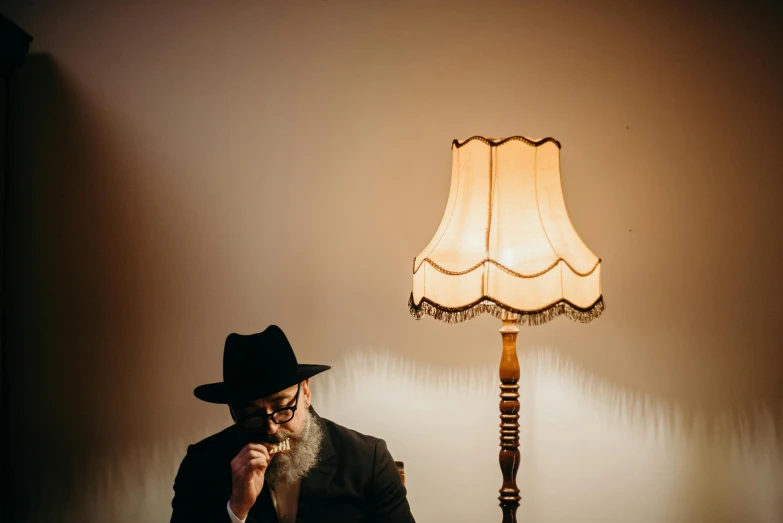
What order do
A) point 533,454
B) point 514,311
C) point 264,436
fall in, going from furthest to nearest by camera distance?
1. point 533,454
2. point 264,436
3. point 514,311

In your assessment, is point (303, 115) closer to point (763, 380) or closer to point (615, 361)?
point (615, 361)

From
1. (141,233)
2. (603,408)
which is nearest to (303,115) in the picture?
(141,233)

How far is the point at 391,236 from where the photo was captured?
2086 millimetres

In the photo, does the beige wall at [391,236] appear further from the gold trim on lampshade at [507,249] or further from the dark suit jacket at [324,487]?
the gold trim on lampshade at [507,249]

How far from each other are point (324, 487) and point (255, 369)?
1.20ft

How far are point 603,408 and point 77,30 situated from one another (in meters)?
2.07

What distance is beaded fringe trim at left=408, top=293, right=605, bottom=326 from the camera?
1.55m

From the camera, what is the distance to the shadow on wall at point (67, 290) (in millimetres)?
2057

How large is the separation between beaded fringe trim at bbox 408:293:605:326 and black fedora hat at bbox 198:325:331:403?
34cm

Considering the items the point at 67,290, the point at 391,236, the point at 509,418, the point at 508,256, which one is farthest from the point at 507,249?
→ the point at 67,290

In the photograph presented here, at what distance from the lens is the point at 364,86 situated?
212 cm

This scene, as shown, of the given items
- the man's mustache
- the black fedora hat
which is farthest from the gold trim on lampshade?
the man's mustache

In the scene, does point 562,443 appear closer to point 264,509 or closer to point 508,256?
point 508,256

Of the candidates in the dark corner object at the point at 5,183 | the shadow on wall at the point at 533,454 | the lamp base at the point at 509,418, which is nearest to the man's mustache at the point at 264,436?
the shadow on wall at the point at 533,454
